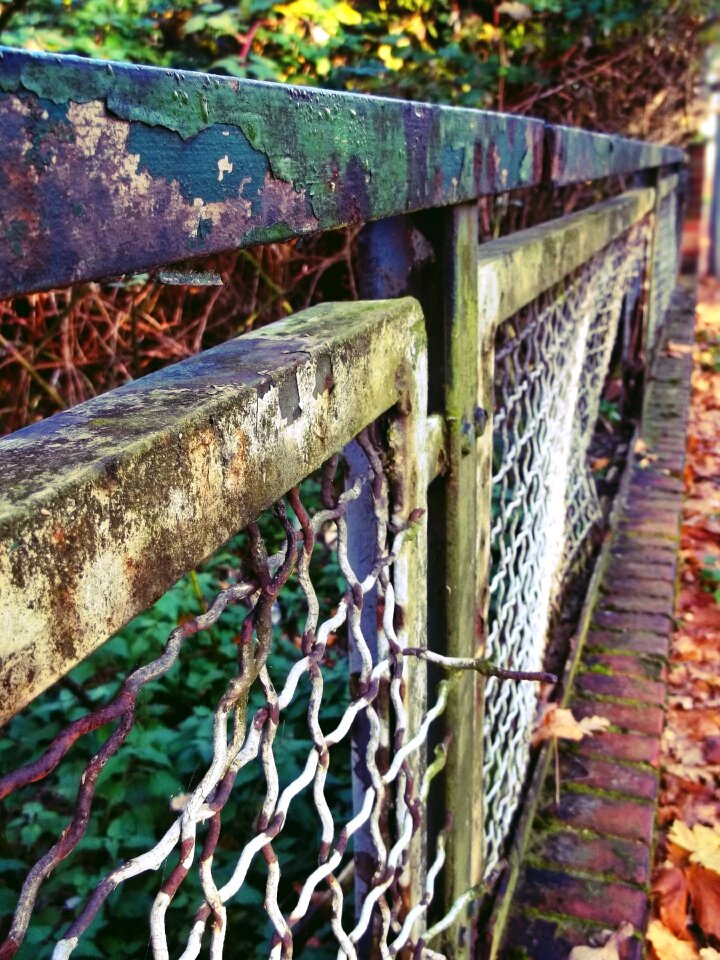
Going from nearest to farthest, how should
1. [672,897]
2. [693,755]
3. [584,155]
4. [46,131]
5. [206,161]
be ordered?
[46,131] → [206,161] → [584,155] → [672,897] → [693,755]

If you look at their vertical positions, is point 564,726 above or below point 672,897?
above

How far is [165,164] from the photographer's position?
1.56 feet

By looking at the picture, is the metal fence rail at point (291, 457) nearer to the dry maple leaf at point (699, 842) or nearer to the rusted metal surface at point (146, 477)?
the rusted metal surface at point (146, 477)

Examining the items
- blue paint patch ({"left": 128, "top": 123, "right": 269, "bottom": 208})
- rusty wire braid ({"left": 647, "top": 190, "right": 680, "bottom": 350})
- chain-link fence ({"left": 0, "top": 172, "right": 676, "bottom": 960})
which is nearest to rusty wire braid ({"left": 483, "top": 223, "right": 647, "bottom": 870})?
chain-link fence ({"left": 0, "top": 172, "right": 676, "bottom": 960})

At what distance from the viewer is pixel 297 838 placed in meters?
2.22

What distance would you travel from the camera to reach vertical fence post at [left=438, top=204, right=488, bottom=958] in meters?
1.14

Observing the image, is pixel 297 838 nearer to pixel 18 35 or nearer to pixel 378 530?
pixel 378 530

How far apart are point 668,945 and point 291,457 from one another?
6.03ft

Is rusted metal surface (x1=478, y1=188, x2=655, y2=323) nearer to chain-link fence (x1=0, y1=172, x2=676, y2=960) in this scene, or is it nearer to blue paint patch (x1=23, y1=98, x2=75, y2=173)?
chain-link fence (x1=0, y1=172, x2=676, y2=960)

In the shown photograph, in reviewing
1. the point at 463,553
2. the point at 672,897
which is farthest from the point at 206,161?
the point at 672,897

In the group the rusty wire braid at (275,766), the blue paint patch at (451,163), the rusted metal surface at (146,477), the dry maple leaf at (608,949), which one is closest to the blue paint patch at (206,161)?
the rusted metal surface at (146,477)

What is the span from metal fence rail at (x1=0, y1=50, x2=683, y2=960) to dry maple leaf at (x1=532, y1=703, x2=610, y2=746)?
40cm

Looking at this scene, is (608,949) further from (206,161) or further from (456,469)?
→ (206,161)

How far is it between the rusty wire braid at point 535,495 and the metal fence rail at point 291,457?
39 mm
